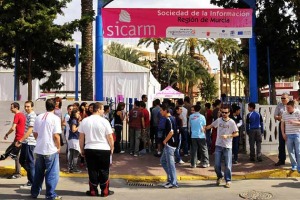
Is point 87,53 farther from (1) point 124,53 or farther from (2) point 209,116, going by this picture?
(1) point 124,53

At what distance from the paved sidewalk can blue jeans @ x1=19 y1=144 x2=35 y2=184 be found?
4.84 ft

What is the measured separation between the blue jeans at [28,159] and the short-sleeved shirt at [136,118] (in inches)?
171

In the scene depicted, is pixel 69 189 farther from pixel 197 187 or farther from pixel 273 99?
pixel 273 99

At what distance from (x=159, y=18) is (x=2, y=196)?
7.35m

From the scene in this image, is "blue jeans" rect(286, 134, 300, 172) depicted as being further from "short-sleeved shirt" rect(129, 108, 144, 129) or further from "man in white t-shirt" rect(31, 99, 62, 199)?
"man in white t-shirt" rect(31, 99, 62, 199)

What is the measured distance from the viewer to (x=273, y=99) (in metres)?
14.2

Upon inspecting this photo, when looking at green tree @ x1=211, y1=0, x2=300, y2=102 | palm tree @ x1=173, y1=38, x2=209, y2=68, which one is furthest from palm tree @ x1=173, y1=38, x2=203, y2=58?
green tree @ x1=211, y1=0, x2=300, y2=102

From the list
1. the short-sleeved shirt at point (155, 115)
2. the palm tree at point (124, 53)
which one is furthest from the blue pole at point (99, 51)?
the palm tree at point (124, 53)

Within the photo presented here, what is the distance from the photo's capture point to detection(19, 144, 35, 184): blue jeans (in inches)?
310

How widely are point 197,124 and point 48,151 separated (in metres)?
4.34

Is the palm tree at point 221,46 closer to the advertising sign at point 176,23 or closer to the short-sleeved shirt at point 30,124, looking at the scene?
the advertising sign at point 176,23

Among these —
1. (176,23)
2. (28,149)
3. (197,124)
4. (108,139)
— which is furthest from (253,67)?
→ (28,149)

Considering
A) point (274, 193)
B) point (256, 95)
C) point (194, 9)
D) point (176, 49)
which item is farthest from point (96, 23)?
point (176, 49)

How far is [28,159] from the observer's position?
25.9ft
